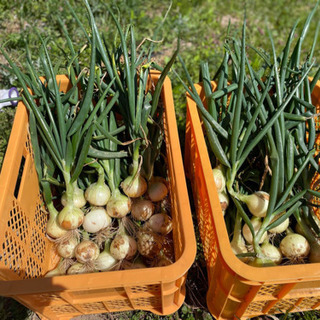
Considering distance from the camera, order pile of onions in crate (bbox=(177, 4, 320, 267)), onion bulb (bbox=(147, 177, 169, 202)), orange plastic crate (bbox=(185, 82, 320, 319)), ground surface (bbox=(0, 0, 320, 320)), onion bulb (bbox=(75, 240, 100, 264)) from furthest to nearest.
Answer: ground surface (bbox=(0, 0, 320, 320)) < onion bulb (bbox=(147, 177, 169, 202)) < onion bulb (bbox=(75, 240, 100, 264)) < pile of onions in crate (bbox=(177, 4, 320, 267)) < orange plastic crate (bbox=(185, 82, 320, 319))

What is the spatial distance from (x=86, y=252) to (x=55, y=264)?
0.93 ft

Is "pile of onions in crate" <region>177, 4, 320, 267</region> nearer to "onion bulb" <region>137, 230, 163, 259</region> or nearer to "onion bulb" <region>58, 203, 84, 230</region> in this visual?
"onion bulb" <region>137, 230, 163, 259</region>

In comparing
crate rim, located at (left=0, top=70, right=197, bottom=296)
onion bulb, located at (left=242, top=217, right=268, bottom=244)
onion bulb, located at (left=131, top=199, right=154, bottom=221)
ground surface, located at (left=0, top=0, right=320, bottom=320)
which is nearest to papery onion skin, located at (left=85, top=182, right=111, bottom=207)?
onion bulb, located at (left=131, top=199, right=154, bottom=221)

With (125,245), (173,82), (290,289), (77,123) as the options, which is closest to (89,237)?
(125,245)

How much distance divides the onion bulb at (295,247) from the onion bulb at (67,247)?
2.69 feet

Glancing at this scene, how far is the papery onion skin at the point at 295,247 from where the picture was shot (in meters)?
1.18

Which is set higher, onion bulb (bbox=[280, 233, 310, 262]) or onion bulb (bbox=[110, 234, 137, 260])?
onion bulb (bbox=[280, 233, 310, 262])

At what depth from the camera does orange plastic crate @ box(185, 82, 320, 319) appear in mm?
951

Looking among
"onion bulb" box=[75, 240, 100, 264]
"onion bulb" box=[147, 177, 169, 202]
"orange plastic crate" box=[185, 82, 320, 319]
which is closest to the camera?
"orange plastic crate" box=[185, 82, 320, 319]

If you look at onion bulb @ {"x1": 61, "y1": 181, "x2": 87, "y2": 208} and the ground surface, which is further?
the ground surface

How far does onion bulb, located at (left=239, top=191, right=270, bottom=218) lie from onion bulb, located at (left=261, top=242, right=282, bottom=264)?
0.11 meters

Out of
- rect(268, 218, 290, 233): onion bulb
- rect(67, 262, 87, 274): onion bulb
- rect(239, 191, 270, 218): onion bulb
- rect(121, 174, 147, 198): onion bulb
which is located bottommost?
rect(67, 262, 87, 274): onion bulb

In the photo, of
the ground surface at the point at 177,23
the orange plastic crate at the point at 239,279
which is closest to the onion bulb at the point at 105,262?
the orange plastic crate at the point at 239,279

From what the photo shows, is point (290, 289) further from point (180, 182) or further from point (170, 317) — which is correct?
point (170, 317)
